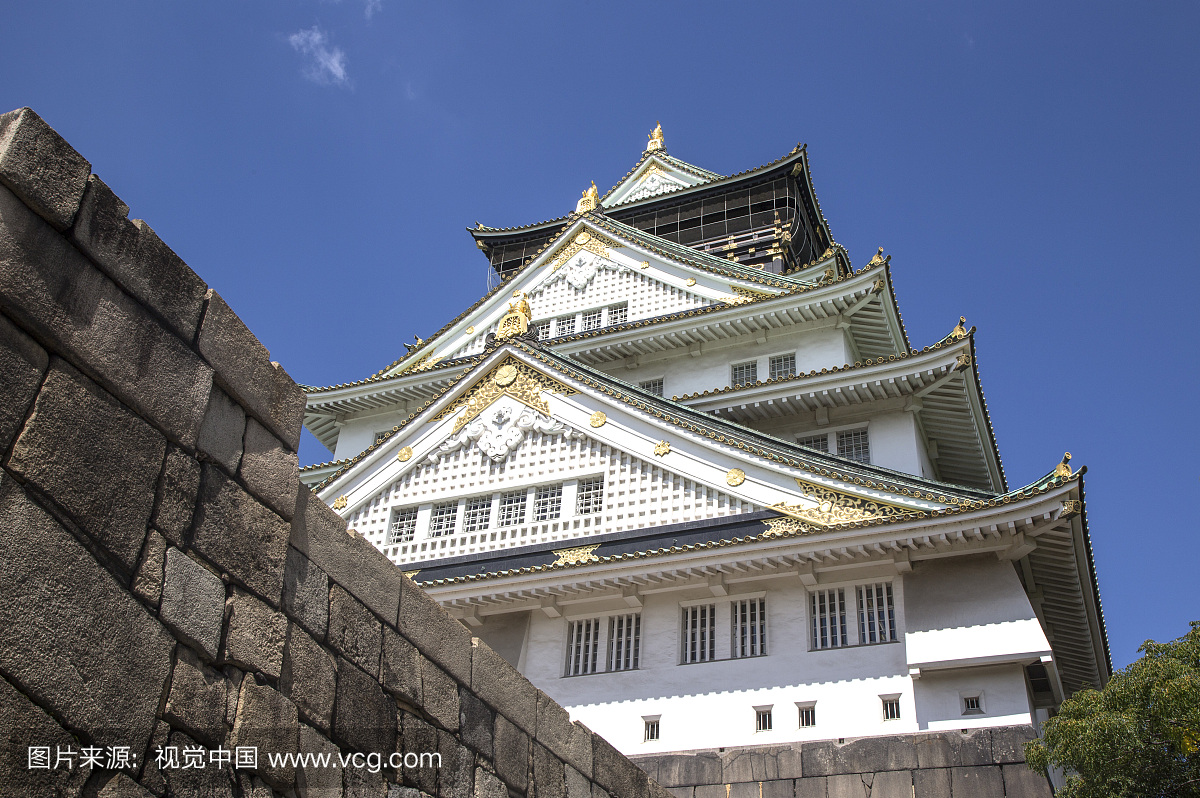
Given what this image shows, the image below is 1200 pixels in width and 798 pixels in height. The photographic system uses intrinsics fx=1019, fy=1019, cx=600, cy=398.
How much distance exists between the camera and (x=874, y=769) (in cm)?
1247

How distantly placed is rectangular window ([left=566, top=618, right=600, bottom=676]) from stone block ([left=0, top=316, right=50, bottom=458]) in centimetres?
1228

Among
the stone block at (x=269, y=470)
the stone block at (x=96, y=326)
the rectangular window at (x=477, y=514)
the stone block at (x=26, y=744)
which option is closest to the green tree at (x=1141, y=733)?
the stone block at (x=269, y=470)

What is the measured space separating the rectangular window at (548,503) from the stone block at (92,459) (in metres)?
12.8

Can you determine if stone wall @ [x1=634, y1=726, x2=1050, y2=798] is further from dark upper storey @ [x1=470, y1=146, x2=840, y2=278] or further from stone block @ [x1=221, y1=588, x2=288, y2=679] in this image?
dark upper storey @ [x1=470, y1=146, x2=840, y2=278]

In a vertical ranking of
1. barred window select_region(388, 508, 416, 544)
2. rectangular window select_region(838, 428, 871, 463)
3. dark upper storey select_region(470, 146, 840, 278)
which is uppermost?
dark upper storey select_region(470, 146, 840, 278)

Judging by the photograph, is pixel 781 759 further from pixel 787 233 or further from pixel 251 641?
pixel 787 233

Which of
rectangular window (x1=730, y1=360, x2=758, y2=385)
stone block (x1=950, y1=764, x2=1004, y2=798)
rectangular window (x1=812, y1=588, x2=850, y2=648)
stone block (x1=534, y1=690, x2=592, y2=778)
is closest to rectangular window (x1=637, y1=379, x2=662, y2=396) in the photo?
rectangular window (x1=730, y1=360, x2=758, y2=385)

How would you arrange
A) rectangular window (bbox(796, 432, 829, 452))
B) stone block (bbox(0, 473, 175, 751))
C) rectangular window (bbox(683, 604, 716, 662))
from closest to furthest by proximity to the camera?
stone block (bbox(0, 473, 175, 751)), rectangular window (bbox(683, 604, 716, 662)), rectangular window (bbox(796, 432, 829, 452))

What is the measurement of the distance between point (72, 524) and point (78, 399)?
624mm

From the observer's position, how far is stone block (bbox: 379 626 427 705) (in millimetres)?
6918

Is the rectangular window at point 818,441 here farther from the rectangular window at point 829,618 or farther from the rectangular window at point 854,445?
the rectangular window at point 829,618

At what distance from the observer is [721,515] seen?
16.6 m

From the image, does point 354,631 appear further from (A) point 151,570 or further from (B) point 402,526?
(B) point 402,526

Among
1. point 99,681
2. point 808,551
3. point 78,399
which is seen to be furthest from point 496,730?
point 808,551
